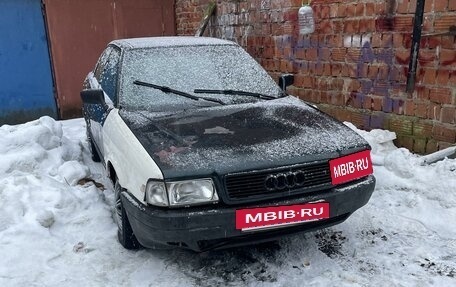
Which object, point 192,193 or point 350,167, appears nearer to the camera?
point 192,193

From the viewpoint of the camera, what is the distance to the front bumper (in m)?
2.43

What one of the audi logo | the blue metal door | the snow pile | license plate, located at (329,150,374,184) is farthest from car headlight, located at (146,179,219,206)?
the blue metal door

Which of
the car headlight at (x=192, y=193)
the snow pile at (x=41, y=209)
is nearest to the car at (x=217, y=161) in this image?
the car headlight at (x=192, y=193)

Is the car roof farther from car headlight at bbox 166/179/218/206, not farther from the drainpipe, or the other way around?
the drainpipe

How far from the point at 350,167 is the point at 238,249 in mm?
1028

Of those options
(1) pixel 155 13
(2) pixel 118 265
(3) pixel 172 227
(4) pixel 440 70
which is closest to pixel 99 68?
(2) pixel 118 265

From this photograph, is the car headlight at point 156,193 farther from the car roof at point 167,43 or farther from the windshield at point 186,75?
the car roof at point 167,43

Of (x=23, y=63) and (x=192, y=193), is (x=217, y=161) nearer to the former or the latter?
(x=192, y=193)

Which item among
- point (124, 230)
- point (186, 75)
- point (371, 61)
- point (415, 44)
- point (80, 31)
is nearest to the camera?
point (124, 230)

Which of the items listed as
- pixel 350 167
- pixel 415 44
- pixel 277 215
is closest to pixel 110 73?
pixel 277 215

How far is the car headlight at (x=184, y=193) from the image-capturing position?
2430 millimetres

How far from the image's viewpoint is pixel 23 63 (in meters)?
8.34

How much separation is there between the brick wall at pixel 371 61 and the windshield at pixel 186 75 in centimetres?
180

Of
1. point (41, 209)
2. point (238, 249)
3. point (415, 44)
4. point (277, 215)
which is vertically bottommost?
point (238, 249)
